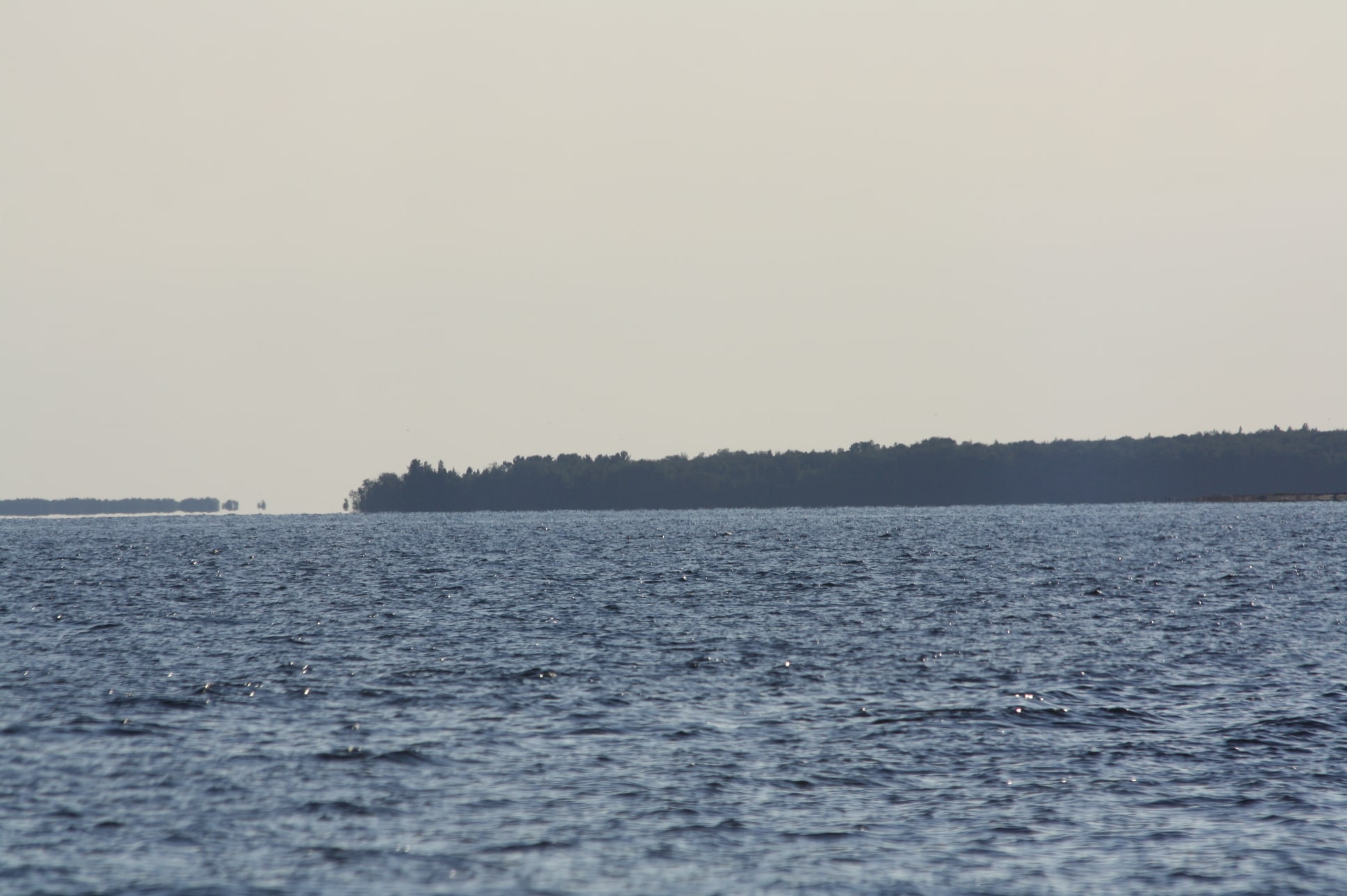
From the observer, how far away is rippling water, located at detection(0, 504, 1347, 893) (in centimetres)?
2145

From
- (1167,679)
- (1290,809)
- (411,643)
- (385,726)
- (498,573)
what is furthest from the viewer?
(498,573)

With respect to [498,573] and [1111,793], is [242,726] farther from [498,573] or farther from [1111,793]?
[498,573]

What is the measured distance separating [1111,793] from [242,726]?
22.7 meters

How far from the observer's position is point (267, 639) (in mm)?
53406

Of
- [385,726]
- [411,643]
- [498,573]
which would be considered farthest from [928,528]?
[385,726]

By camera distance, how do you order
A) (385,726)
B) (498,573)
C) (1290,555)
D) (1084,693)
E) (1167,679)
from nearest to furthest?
(385,726), (1084,693), (1167,679), (498,573), (1290,555)

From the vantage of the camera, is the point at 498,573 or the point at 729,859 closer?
the point at 729,859

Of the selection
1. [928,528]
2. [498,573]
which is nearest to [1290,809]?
[498,573]

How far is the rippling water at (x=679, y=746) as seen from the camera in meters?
21.5

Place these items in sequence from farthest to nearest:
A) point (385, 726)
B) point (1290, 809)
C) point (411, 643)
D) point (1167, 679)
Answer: point (411, 643), point (1167, 679), point (385, 726), point (1290, 809)

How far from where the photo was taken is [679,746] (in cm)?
3047

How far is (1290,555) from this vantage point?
10944 cm

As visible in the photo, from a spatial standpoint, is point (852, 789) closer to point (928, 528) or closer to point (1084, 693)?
point (1084, 693)

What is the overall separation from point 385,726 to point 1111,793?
18.9 meters
